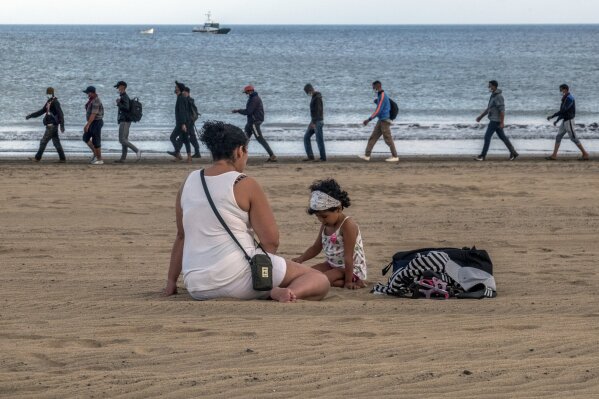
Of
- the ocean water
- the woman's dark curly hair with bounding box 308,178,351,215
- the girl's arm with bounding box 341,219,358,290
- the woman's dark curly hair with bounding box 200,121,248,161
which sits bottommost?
the ocean water

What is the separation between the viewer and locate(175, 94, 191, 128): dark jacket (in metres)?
19.1

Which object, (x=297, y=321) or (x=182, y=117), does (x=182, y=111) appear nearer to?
(x=182, y=117)

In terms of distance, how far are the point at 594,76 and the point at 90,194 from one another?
61.1m

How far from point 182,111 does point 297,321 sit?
13.0m

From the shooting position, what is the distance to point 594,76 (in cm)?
7100

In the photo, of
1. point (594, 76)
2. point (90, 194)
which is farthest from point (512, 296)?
point (594, 76)

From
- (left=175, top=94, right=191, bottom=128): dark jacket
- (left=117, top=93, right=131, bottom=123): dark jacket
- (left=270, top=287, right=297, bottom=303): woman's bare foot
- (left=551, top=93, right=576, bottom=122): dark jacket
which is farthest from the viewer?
(left=551, top=93, right=576, bottom=122): dark jacket

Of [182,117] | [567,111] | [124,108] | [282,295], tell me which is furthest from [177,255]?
[567,111]

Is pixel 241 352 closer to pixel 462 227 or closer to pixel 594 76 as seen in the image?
pixel 462 227

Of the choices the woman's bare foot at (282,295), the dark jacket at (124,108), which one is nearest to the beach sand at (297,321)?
the woman's bare foot at (282,295)

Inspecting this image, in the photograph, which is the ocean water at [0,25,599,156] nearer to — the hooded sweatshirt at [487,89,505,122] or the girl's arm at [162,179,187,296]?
the hooded sweatshirt at [487,89,505,122]

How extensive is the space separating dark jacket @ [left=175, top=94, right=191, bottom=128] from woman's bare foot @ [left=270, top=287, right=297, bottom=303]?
1227 cm

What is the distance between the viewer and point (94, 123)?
18703mm

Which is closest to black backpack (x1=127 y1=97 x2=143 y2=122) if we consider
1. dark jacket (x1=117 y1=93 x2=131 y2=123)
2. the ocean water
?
dark jacket (x1=117 y1=93 x2=131 y2=123)
